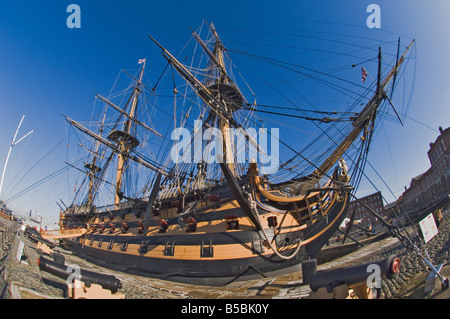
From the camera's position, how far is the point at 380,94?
10117 millimetres

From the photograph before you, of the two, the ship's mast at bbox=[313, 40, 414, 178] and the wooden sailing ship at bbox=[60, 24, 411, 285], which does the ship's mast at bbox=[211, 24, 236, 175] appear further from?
the ship's mast at bbox=[313, 40, 414, 178]

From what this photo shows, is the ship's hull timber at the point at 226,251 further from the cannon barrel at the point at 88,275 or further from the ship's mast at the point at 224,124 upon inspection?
the ship's mast at the point at 224,124

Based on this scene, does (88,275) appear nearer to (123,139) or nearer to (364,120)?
(364,120)

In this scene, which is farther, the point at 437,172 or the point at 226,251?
the point at 437,172

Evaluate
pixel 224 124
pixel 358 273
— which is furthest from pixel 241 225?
pixel 224 124

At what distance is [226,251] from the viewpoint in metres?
9.03

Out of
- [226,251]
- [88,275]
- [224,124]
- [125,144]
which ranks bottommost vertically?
[226,251]

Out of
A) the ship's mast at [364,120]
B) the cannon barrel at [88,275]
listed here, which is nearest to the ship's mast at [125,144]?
the cannon barrel at [88,275]

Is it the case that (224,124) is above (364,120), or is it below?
above

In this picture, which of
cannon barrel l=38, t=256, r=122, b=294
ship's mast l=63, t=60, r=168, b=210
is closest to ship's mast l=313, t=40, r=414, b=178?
cannon barrel l=38, t=256, r=122, b=294

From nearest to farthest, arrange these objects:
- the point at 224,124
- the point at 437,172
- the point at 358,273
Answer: the point at 358,273 < the point at 224,124 < the point at 437,172

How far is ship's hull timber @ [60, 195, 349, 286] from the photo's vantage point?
8.88 metres
